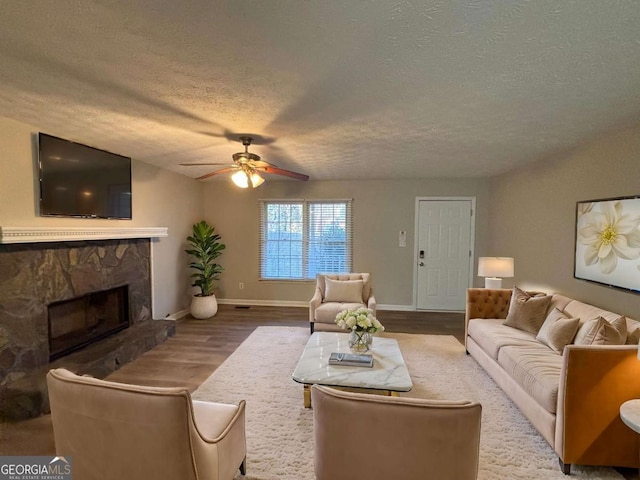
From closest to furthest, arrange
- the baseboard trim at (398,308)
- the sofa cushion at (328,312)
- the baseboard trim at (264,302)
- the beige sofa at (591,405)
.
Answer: the beige sofa at (591,405) → the sofa cushion at (328,312) → the baseboard trim at (398,308) → the baseboard trim at (264,302)

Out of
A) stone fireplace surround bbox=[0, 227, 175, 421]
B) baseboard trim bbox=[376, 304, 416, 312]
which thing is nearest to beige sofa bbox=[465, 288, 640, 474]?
baseboard trim bbox=[376, 304, 416, 312]

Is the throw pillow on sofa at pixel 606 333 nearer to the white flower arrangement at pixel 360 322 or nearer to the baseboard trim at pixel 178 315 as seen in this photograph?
the white flower arrangement at pixel 360 322

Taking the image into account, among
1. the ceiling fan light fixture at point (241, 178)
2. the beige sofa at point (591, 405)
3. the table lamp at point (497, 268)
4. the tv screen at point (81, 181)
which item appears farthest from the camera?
the table lamp at point (497, 268)

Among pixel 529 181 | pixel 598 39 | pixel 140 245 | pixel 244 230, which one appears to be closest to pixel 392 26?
pixel 598 39

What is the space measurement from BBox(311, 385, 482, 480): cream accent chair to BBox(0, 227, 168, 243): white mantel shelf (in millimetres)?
2911

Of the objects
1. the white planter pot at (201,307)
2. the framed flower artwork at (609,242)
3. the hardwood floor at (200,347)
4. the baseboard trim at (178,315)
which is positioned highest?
the framed flower artwork at (609,242)

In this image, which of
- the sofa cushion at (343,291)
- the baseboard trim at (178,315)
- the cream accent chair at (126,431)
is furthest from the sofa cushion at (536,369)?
the baseboard trim at (178,315)

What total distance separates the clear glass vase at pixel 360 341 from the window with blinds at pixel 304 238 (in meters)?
3.09

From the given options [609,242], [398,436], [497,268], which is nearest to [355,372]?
[398,436]

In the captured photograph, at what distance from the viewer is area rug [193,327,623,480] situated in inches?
78.7

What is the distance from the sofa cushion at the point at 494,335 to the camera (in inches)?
117

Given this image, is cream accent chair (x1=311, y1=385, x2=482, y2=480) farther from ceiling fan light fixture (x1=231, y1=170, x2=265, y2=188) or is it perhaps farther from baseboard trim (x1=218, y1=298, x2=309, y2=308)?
baseboard trim (x1=218, y1=298, x2=309, y2=308)

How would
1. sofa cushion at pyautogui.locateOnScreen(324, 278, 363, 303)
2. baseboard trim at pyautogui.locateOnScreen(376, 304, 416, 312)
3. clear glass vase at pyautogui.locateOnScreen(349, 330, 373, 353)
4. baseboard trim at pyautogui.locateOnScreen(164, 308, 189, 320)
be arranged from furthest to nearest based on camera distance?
baseboard trim at pyautogui.locateOnScreen(376, 304, 416, 312) → baseboard trim at pyautogui.locateOnScreen(164, 308, 189, 320) → sofa cushion at pyautogui.locateOnScreen(324, 278, 363, 303) → clear glass vase at pyautogui.locateOnScreen(349, 330, 373, 353)

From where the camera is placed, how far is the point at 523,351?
270 centimetres
